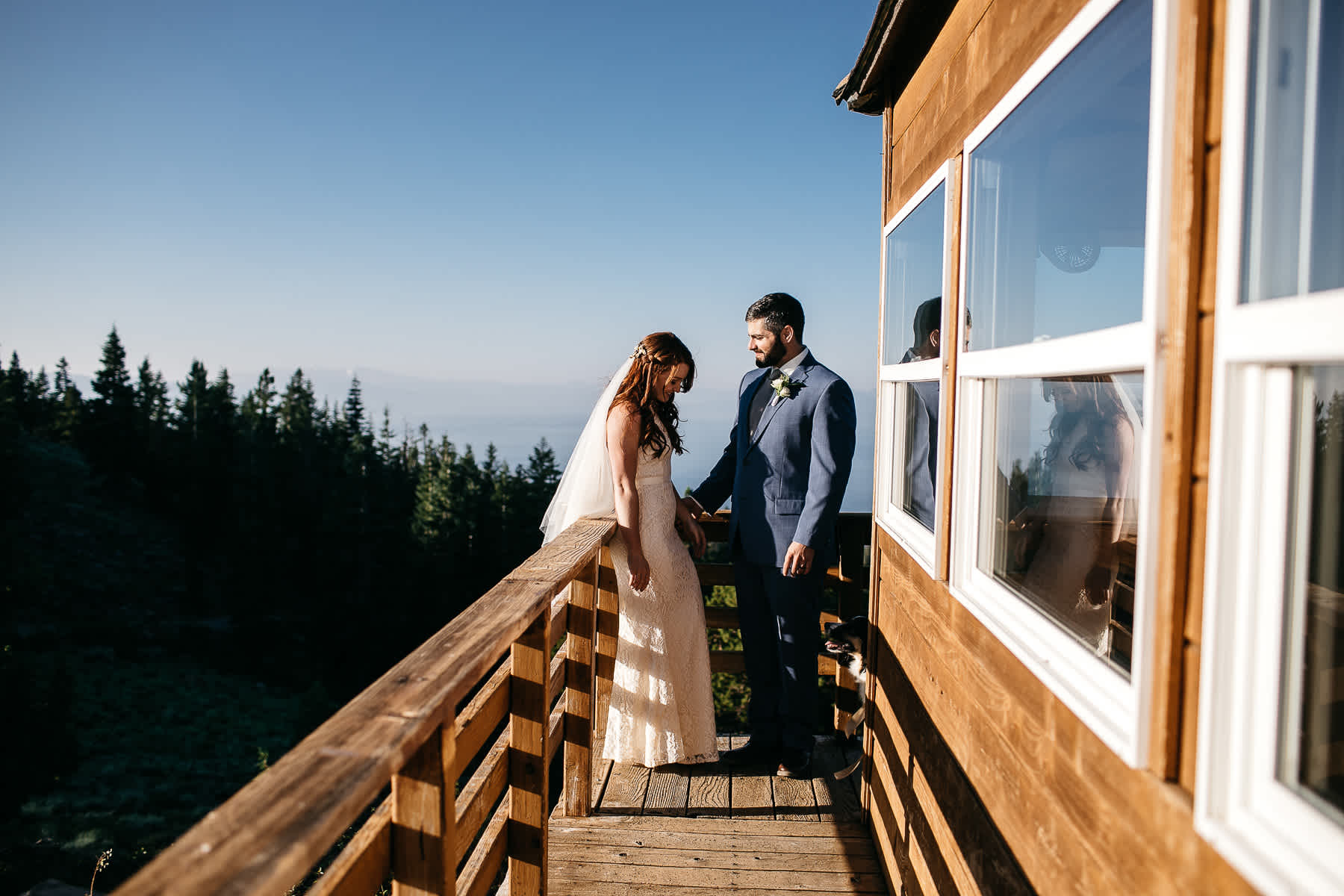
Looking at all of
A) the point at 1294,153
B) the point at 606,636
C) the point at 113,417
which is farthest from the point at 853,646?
the point at 113,417

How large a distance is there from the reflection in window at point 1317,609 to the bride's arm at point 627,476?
2698 mm

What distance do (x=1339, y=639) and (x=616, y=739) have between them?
3204 mm

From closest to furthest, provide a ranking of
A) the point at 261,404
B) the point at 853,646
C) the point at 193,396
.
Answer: the point at 853,646 < the point at 261,404 < the point at 193,396

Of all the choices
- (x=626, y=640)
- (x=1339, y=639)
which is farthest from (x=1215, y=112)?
(x=626, y=640)

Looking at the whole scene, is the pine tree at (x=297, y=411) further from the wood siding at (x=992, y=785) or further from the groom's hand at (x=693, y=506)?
the wood siding at (x=992, y=785)

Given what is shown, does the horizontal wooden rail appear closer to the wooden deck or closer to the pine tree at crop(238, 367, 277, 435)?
the wooden deck

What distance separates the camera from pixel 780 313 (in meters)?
3.70

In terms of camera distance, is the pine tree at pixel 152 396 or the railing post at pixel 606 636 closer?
the railing post at pixel 606 636

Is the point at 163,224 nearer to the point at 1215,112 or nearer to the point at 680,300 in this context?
the point at 680,300

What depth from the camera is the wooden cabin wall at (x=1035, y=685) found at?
Result: 3.33 ft

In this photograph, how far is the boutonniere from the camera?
3.55 meters

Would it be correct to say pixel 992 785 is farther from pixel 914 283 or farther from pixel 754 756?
pixel 754 756

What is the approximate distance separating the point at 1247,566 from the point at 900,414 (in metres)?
2.25

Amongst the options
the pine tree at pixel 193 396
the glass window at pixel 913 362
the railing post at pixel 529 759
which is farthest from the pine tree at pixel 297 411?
the railing post at pixel 529 759
